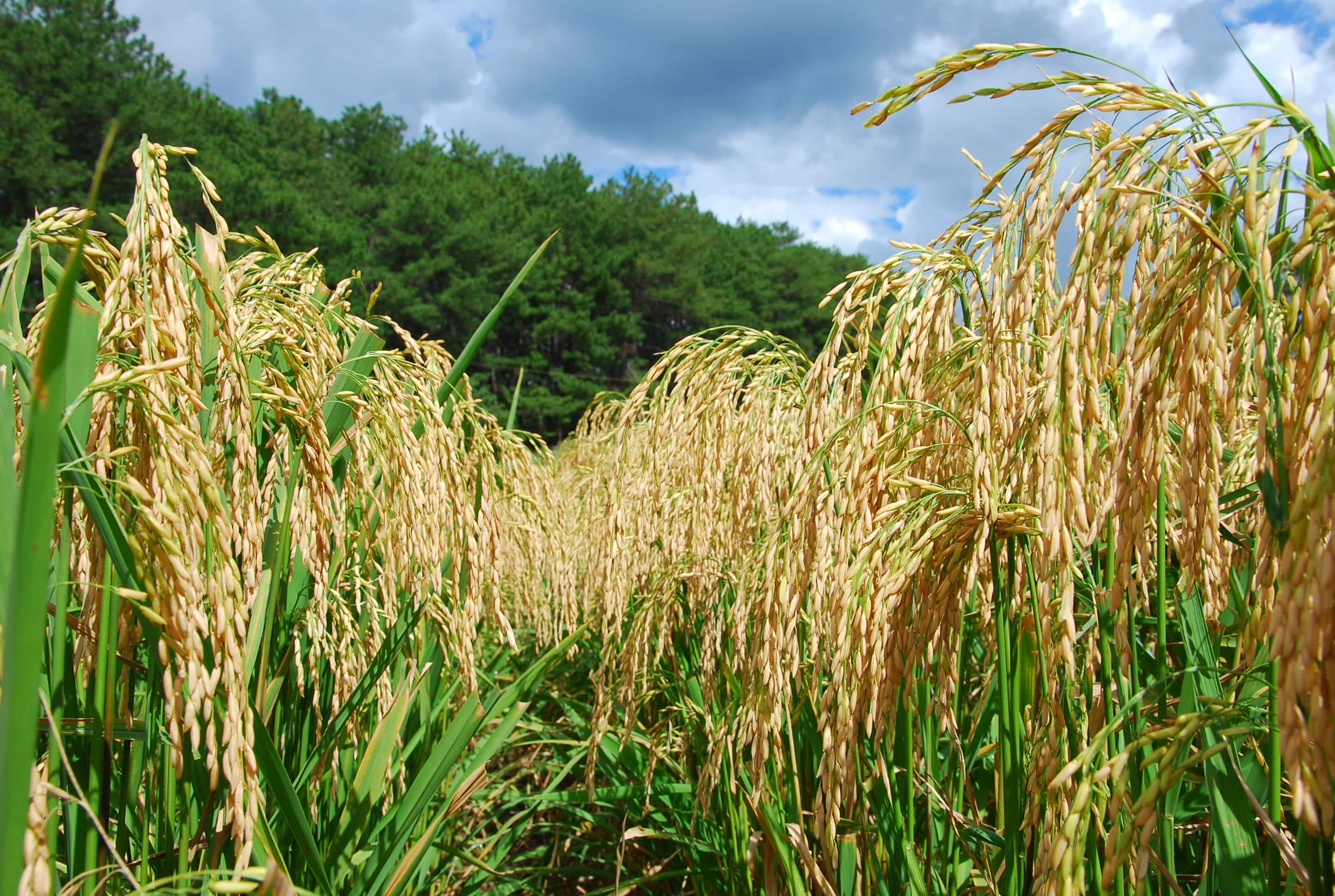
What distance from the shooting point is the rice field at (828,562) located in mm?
812

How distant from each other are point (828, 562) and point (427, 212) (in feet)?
91.2

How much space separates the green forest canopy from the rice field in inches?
430

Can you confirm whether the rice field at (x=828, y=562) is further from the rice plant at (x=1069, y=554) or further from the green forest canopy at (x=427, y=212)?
the green forest canopy at (x=427, y=212)

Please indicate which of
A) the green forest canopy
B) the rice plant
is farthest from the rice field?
the green forest canopy

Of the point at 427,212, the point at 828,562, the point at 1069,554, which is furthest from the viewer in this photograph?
the point at 427,212

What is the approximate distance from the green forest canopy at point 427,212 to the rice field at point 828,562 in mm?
10926

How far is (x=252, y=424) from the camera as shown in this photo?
1.54 m

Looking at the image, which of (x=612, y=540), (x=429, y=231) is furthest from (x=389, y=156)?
(x=612, y=540)

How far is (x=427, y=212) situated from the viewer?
87.3ft

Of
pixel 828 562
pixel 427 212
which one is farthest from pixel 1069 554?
pixel 427 212

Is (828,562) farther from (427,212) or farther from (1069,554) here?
(427,212)

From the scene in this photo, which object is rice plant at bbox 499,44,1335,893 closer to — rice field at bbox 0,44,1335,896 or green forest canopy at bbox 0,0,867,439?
rice field at bbox 0,44,1335,896

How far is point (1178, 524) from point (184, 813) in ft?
5.98

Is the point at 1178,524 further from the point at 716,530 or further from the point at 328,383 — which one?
the point at 328,383
